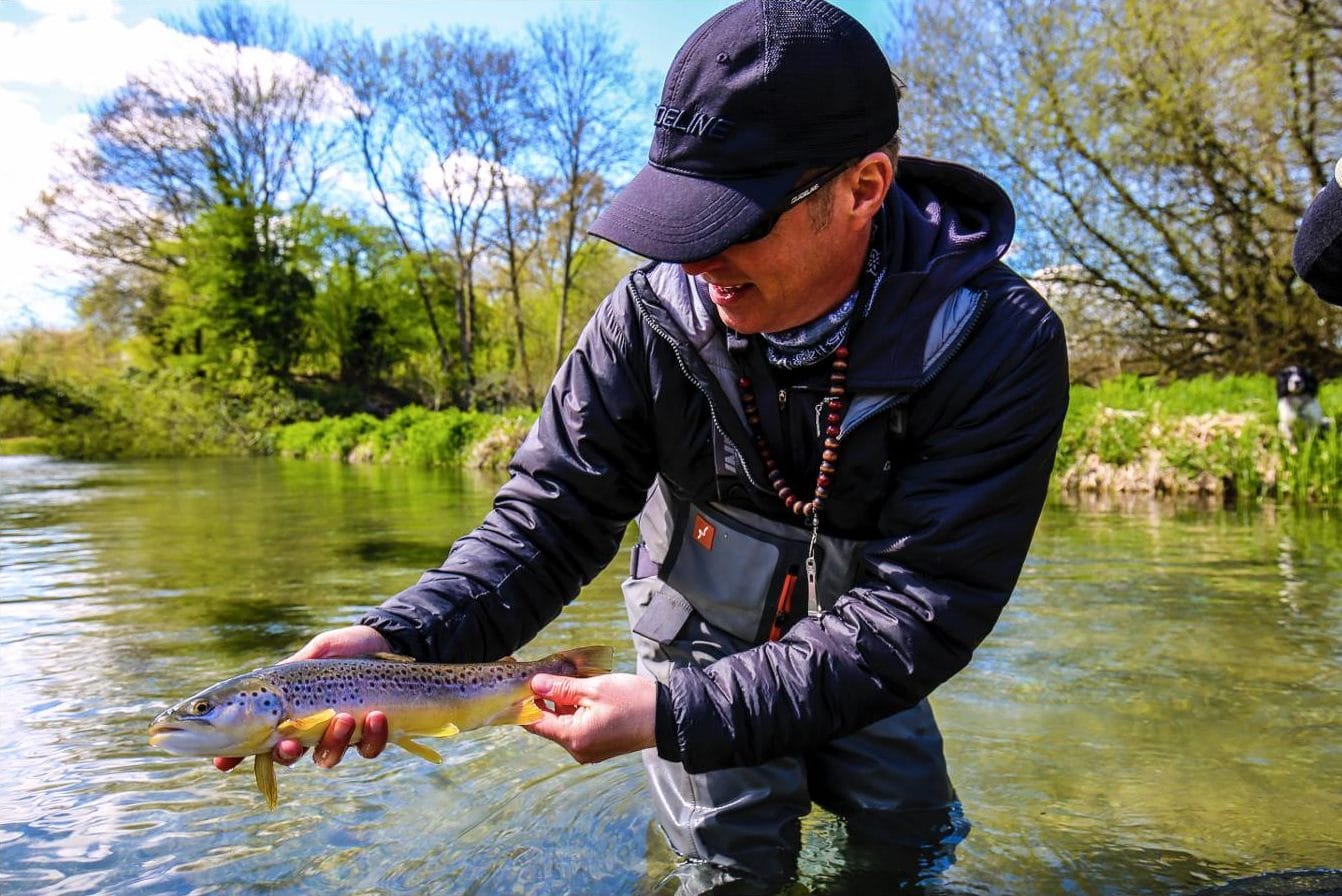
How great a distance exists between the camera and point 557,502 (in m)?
3.08

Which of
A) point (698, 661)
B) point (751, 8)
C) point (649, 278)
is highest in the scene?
point (751, 8)

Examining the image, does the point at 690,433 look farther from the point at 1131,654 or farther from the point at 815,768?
the point at 1131,654

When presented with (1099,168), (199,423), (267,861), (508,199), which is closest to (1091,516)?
(1099,168)

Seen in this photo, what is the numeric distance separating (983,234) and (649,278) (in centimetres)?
87

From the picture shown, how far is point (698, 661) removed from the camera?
3223 millimetres

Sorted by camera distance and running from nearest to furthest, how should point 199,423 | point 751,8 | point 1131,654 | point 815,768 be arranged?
point 751,8, point 815,768, point 1131,654, point 199,423

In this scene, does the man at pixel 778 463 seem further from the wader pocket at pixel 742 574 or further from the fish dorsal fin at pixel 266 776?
the fish dorsal fin at pixel 266 776

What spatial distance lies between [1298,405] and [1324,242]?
457 inches

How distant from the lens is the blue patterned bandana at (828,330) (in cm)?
277

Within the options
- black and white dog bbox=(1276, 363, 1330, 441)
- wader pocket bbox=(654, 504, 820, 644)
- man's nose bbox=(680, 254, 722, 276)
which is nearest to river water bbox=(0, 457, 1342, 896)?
wader pocket bbox=(654, 504, 820, 644)

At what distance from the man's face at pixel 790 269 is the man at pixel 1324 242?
98cm

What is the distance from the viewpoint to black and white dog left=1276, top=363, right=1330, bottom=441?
1245 cm

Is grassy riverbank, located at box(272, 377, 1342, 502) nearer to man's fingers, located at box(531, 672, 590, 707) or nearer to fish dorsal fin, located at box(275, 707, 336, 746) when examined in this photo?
man's fingers, located at box(531, 672, 590, 707)

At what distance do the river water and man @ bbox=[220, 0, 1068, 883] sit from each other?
26.6 inches
